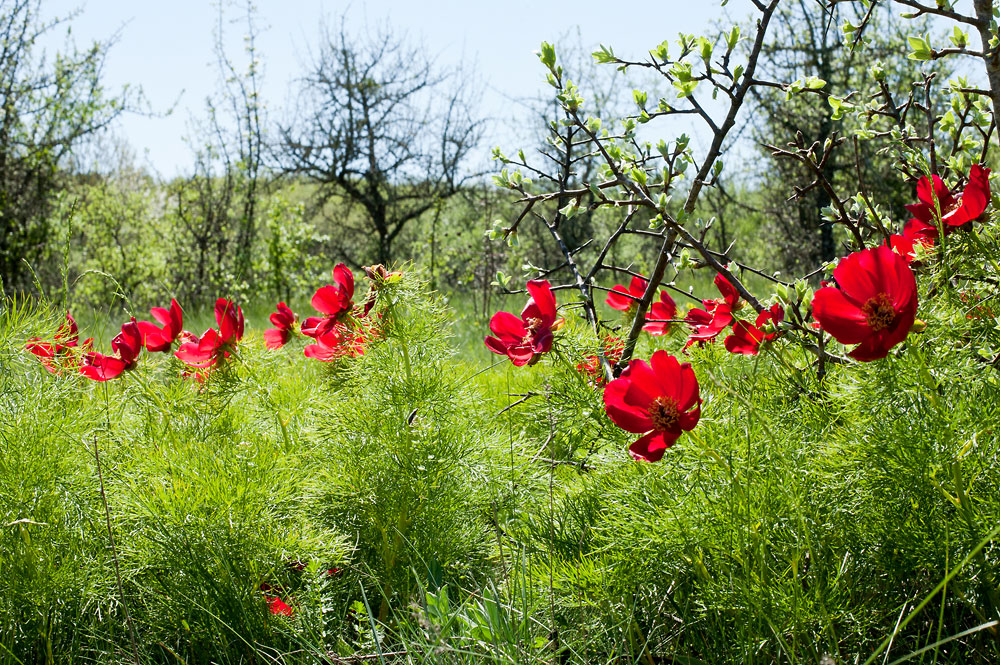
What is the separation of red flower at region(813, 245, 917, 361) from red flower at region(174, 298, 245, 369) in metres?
1.33

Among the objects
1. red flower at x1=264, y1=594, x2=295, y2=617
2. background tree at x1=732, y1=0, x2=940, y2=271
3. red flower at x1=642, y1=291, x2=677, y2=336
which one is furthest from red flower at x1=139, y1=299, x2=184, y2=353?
background tree at x1=732, y1=0, x2=940, y2=271

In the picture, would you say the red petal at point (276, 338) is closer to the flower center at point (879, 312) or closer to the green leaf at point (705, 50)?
the green leaf at point (705, 50)

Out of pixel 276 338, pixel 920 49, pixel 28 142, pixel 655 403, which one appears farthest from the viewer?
pixel 28 142

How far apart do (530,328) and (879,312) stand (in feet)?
1.91

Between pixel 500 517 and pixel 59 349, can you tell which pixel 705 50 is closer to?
pixel 500 517

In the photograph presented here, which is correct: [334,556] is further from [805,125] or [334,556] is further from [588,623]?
[805,125]

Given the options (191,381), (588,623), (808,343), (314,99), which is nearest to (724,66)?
(808,343)

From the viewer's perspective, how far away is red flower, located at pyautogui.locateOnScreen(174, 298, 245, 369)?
1.79m

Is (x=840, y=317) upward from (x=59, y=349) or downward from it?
upward

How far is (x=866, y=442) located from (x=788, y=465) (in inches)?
4.2

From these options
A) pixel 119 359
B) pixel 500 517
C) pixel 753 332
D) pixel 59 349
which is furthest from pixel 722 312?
pixel 59 349

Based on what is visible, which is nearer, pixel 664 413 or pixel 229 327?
pixel 664 413

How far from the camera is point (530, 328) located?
1.34 metres

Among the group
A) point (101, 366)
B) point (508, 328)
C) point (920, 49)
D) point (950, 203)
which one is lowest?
point (101, 366)
